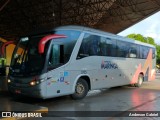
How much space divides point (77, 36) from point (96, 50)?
4.98 feet

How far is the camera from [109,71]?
14.2 m

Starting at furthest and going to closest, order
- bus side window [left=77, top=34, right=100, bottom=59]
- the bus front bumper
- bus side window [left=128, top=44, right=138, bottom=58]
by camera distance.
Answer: bus side window [left=128, top=44, right=138, bottom=58], bus side window [left=77, top=34, right=100, bottom=59], the bus front bumper

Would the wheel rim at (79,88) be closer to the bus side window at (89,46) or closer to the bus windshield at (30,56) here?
the bus side window at (89,46)

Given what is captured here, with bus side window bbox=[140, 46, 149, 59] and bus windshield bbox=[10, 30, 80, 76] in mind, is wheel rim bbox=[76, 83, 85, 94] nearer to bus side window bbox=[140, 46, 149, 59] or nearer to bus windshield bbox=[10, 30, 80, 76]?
bus windshield bbox=[10, 30, 80, 76]

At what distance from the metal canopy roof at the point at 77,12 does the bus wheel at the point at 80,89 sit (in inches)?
608

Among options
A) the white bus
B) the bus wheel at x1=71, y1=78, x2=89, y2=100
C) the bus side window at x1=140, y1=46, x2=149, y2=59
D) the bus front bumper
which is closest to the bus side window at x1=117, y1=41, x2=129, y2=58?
the white bus

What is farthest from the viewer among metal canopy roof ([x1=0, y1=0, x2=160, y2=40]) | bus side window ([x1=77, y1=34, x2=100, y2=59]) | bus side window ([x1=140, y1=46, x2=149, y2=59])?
metal canopy roof ([x1=0, y1=0, x2=160, y2=40])

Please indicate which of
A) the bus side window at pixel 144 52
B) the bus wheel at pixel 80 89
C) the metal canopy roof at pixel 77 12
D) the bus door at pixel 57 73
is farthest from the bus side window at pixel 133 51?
the metal canopy roof at pixel 77 12

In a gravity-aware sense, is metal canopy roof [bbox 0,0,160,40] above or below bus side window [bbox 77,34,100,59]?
above

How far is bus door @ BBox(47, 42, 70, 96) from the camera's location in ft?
34.8

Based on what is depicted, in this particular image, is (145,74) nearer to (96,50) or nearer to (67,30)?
(96,50)

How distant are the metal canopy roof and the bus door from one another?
621 inches

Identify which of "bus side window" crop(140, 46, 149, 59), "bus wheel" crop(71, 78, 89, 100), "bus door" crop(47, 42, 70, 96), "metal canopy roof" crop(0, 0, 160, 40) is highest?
"metal canopy roof" crop(0, 0, 160, 40)

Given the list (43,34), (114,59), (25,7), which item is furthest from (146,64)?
(25,7)
